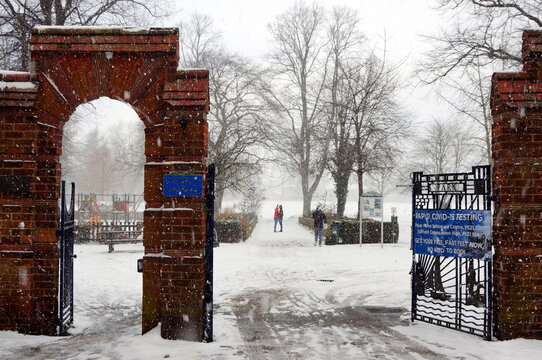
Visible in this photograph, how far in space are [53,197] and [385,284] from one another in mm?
7620

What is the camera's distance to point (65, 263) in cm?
704

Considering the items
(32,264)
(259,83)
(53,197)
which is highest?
(259,83)

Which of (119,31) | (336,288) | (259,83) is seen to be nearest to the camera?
(119,31)

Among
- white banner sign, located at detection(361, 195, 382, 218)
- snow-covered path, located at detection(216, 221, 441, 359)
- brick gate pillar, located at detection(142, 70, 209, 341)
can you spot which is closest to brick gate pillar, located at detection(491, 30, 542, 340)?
snow-covered path, located at detection(216, 221, 441, 359)

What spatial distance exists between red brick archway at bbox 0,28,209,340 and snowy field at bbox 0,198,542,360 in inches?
23.9

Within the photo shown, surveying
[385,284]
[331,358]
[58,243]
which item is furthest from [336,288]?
[58,243]

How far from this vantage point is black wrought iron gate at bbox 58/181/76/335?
676cm

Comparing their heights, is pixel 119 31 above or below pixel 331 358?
above

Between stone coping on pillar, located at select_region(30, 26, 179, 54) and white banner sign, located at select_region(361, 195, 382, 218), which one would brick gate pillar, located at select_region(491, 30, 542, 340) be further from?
white banner sign, located at select_region(361, 195, 382, 218)

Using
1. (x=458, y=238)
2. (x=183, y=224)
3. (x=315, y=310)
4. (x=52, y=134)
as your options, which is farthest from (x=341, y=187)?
(x=52, y=134)

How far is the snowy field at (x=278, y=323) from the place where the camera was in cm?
607

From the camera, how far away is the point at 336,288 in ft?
35.6

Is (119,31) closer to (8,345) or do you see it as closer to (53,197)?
(53,197)

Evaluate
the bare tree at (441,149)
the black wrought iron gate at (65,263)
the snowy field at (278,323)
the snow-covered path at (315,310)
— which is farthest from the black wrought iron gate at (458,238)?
the bare tree at (441,149)
